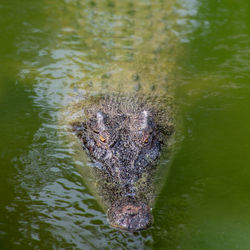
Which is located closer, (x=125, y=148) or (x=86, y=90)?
(x=125, y=148)

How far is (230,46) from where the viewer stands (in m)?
7.32

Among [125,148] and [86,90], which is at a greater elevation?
[86,90]

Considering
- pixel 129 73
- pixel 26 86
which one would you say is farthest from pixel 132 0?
pixel 26 86

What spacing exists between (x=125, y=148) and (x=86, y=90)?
6.10 ft

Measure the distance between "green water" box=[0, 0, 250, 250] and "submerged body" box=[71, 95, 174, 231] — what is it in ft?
0.57

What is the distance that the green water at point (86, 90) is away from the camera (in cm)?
370

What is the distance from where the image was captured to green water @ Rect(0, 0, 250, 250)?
12.1ft

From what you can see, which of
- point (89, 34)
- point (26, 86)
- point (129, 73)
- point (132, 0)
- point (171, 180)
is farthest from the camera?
point (132, 0)

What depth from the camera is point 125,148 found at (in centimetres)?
451

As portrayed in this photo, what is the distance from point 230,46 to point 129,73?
2.25m

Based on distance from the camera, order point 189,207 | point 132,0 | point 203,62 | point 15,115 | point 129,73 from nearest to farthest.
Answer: point 189,207
point 15,115
point 129,73
point 203,62
point 132,0

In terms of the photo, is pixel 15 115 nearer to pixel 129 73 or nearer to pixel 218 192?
pixel 129 73

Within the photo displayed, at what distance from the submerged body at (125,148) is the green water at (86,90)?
6.8 inches

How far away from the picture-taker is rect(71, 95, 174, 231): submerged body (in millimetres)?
3724
